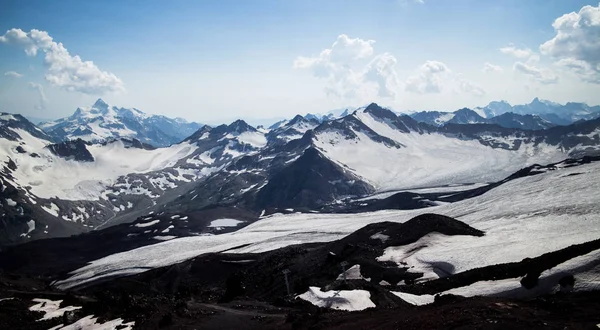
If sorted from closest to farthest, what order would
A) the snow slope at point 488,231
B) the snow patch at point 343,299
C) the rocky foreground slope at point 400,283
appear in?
the rocky foreground slope at point 400,283, the snow patch at point 343,299, the snow slope at point 488,231

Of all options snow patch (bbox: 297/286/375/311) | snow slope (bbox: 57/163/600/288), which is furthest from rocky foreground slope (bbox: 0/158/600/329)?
snow slope (bbox: 57/163/600/288)

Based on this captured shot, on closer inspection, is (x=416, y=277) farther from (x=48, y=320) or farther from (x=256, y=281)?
(x=48, y=320)

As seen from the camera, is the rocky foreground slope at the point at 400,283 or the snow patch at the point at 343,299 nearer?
the rocky foreground slope at the point at 400,283

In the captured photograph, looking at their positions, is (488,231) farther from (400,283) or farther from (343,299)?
(343,299)

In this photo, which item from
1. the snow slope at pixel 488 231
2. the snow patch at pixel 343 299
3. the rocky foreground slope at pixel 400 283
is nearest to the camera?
the rocky foreground slope at pixel 400 283

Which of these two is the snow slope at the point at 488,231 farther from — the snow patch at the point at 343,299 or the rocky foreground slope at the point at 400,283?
the snow patch at the point at 343,299

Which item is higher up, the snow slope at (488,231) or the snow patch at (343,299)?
the snow patch at (343,299)

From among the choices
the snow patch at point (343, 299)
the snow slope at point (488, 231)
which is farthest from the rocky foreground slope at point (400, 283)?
the snow slope at point (488, 231)

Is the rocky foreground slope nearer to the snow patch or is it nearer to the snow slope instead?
the snow patch
